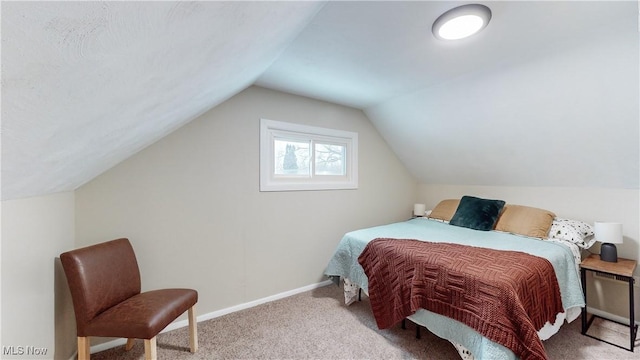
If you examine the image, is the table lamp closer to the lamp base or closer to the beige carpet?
the lamp base

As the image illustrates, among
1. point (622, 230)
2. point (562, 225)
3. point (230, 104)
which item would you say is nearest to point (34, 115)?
point (230, 104)

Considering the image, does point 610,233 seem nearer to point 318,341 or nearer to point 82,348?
point 318,341

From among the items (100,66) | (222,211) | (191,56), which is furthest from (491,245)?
(100,66)

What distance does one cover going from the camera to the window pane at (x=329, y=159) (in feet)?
10.7

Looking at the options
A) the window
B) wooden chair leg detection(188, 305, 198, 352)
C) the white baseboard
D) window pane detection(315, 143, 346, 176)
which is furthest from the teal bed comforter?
wooden chair leg detection(188, 305, 198, 352)

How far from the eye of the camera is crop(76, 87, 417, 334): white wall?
207 centimetres

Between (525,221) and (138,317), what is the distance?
11.2 ft

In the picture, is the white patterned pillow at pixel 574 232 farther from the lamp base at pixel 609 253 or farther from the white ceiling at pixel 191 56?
the white ceiling at pixel 191 56

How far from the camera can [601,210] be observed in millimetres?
2498

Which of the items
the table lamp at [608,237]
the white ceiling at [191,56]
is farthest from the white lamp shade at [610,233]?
the white ceiling at [191,56]

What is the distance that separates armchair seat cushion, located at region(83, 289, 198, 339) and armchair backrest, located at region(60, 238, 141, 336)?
6 cm

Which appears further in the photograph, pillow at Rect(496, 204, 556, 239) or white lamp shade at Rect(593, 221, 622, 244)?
pillow at Rect(496, 204, 556, 239)

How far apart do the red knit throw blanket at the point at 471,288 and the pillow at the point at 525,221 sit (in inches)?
32.0

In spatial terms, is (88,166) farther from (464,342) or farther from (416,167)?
(416,167)
